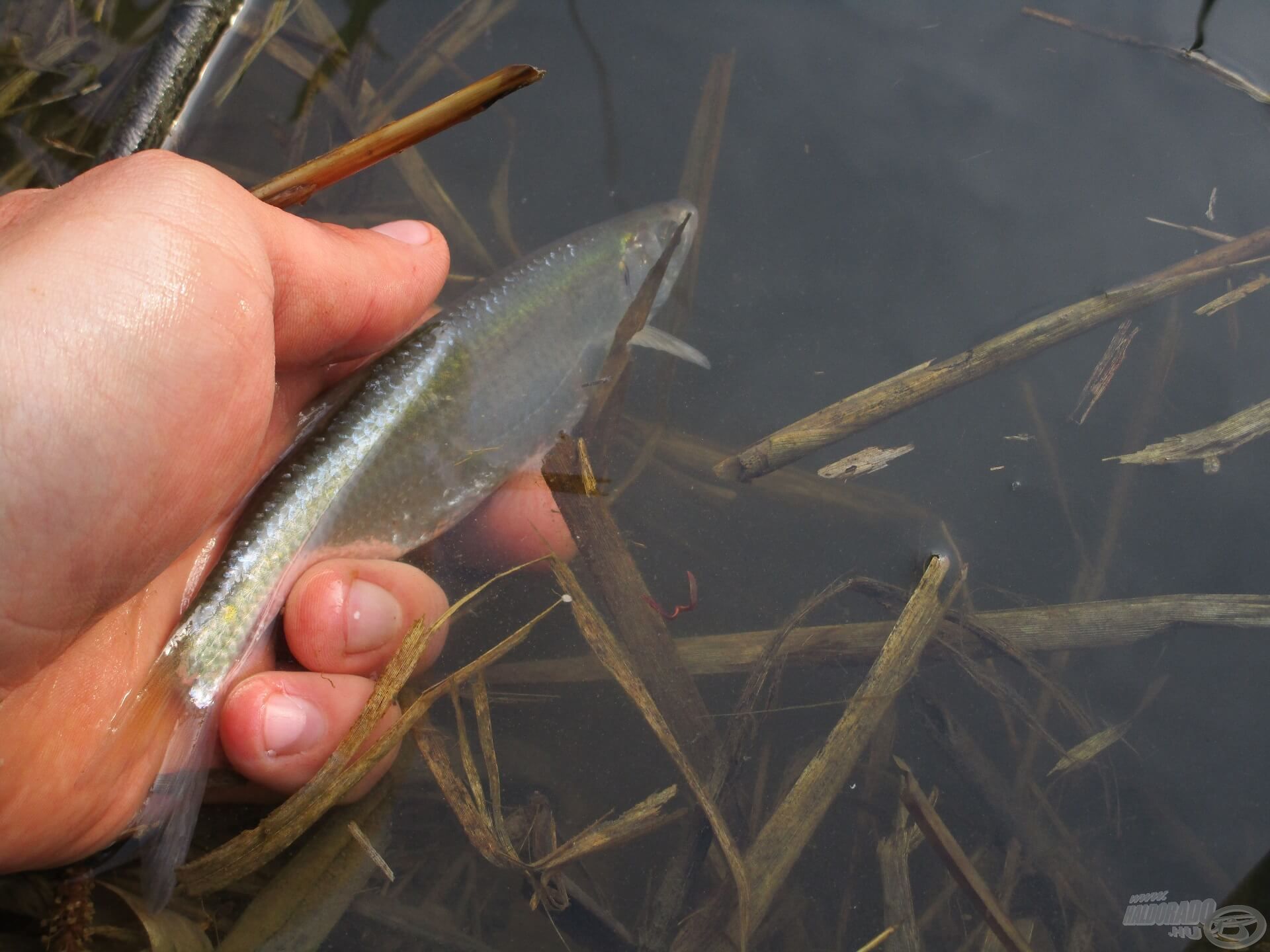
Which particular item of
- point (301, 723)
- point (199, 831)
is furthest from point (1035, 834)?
point (199, 831)

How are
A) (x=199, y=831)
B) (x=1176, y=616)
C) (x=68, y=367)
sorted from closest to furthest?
1. (x=68, y=367)
2. (x=199, y=831)
3. (x=1176, y=616)

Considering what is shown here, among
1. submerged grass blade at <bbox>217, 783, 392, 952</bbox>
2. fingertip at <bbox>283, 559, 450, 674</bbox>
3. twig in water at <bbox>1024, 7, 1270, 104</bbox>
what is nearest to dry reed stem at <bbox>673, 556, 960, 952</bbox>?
submerged grass blade at <bbox>217, 783, 392, 952</bbox>

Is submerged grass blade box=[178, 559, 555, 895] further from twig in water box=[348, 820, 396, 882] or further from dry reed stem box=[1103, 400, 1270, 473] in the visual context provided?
dry reed stem box=[1103, 400, 1270, 473]

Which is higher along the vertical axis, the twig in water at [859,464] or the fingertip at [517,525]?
the fingertip at [517,525]

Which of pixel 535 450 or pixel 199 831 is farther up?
pixel 535 450

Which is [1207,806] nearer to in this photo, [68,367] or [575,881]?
[575,881]

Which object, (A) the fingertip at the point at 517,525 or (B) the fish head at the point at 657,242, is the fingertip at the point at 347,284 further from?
(B) the fish head at the point at 657,242

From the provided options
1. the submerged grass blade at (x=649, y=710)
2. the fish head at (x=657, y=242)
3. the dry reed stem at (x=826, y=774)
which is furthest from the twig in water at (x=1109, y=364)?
the submerged grass blade at (x=649, y=710)
